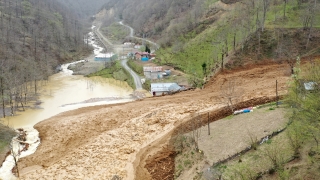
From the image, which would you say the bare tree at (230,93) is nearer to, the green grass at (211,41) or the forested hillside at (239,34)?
the forested hillside at (239,34)

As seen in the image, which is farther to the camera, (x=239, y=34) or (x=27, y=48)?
(x=27, y=48)

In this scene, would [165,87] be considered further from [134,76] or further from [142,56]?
[142,56]

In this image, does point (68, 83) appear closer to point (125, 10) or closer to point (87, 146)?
point (87, 146)

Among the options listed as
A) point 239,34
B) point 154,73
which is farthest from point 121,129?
point 239,34

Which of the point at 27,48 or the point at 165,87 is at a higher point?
the point at 27,48

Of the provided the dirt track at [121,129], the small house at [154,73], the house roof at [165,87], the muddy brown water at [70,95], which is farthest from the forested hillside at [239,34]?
the muddy brown water at [70,95]

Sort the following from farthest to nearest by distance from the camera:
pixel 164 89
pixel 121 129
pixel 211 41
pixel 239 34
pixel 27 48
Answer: pixel 27 48
pixel 211 41
pixel 239 34
pixel 164 89
pixel 121 129

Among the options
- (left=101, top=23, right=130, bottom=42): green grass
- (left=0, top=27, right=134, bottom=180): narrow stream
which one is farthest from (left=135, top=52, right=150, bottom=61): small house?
(left=101, top=23, right=130, bottom=42): green grass
